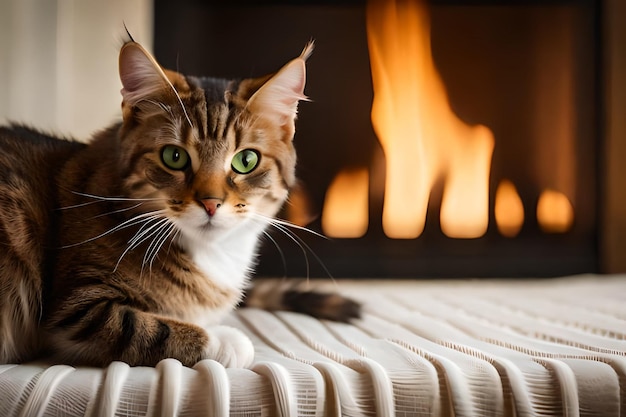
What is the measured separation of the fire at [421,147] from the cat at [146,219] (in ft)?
2.54

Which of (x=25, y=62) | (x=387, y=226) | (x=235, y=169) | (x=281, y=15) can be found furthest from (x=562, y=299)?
(x=25, y=62)

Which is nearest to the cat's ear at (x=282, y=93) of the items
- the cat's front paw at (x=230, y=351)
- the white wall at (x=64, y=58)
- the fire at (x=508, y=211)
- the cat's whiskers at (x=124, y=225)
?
the cat's whiskers at (x=124, y=225)

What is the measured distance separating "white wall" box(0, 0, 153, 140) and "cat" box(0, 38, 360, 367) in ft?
1.84

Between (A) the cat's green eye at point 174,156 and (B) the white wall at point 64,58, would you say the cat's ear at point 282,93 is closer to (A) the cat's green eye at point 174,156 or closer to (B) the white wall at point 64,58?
(A) the cat's green eye at point 174,156

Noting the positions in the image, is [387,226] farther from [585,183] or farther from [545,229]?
[585,183]

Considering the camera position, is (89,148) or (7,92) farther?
(7,92)

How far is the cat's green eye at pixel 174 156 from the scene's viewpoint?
2.98 feet

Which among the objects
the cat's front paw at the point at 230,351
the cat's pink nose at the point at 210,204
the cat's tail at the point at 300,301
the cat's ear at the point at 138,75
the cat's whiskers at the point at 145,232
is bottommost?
the cat's tail at the point at 300,301

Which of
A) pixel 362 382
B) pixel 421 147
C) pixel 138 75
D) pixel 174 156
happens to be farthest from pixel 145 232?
pixel 421 147

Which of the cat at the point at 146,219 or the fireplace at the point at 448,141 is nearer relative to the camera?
the cat at the point at 146,219

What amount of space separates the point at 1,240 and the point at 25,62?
0.81 meters

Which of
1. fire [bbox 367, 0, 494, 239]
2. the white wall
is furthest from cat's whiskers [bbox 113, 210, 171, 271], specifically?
fire [bbox 367, 0, 494, 239]

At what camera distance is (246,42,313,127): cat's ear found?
3.07ft

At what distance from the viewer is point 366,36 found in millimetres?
1681
